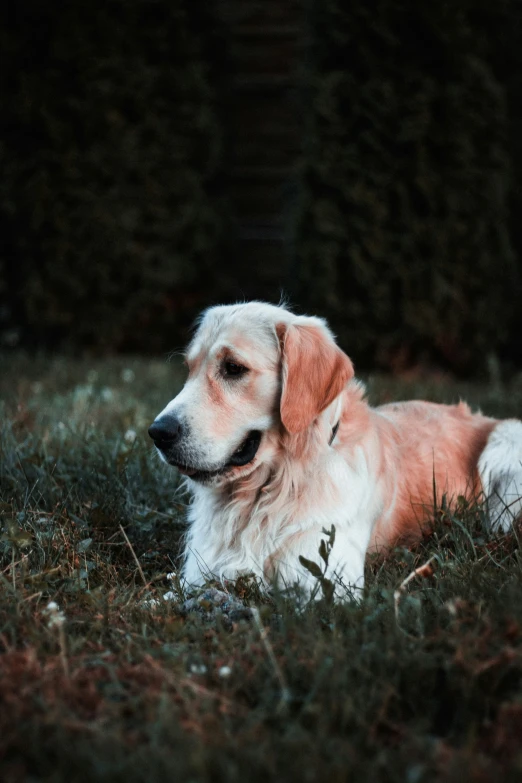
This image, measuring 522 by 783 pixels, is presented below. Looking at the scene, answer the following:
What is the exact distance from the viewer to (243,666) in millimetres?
2068

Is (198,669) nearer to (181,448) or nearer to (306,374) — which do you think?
(181,448)

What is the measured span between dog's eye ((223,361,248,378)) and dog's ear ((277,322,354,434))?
149 millimetres

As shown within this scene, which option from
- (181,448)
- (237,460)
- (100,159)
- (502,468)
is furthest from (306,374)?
(100,159)

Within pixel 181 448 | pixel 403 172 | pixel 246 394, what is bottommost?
pixel 181 448

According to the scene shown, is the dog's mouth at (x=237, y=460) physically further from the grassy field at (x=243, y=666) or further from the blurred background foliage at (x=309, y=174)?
the blurred background foliage at (x=309, y=174)

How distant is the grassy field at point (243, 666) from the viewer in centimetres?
164

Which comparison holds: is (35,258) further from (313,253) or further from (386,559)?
(386,559)

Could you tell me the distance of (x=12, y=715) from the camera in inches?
69.5

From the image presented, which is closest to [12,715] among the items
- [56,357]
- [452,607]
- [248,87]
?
[452,607]

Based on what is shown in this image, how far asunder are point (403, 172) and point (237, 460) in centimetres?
498

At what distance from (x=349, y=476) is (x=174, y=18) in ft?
20.4

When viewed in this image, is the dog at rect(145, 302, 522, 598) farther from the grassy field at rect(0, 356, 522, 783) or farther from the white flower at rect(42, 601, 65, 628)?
the white flower at rect(42, 601, 65, 628)

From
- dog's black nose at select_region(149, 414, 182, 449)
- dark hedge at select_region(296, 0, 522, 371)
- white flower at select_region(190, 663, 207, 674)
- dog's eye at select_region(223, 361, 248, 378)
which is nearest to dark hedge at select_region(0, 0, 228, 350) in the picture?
dark hedge at select_region(296, 0, 522, 371)

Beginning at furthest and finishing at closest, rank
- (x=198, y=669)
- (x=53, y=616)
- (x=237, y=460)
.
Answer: (x=237, y=460), (x=53, y=616), (x=198, y=669)
